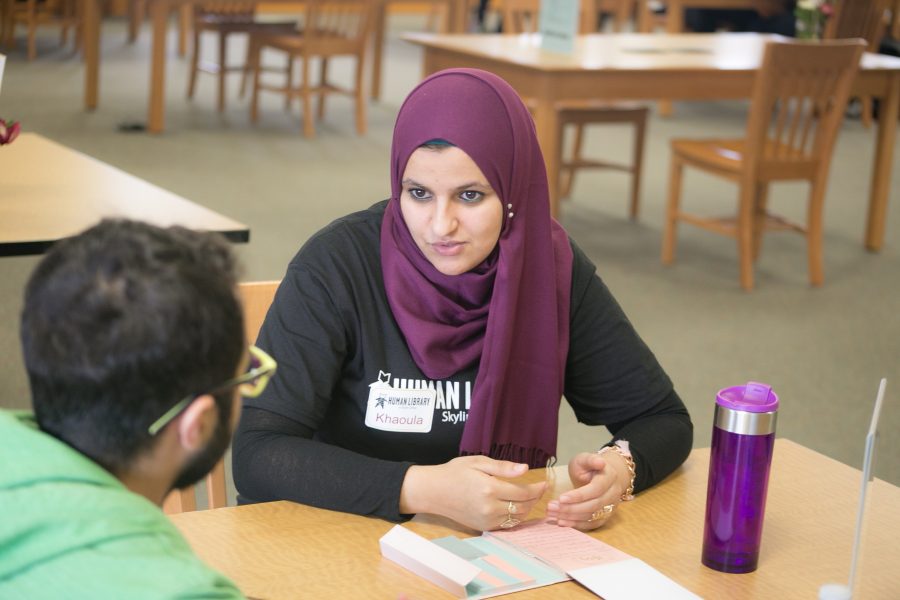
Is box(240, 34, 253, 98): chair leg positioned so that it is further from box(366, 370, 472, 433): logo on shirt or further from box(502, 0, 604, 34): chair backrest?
box(366, 370, 472, 433): logo on shirt

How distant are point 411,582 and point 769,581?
404 mm

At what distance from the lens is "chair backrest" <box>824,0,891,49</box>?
7637mm

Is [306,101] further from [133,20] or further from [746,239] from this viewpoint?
[133,20]

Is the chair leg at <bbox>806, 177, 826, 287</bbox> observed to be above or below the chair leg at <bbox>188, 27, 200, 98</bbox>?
below

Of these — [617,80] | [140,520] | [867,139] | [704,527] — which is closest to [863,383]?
[617,80]

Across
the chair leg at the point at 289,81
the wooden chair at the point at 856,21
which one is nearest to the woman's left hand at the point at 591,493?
the chair leg at the point at 289,81

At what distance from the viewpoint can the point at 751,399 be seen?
130 cm

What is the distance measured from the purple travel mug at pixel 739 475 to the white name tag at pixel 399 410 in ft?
1.53

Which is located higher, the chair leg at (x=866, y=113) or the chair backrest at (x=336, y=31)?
the chair backrest at (x=336, y=31)

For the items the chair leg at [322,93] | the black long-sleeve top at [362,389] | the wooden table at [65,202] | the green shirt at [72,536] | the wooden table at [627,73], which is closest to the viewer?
the green shirt at [72,536]

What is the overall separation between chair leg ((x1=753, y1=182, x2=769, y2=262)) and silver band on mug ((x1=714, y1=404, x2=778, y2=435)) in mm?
3914

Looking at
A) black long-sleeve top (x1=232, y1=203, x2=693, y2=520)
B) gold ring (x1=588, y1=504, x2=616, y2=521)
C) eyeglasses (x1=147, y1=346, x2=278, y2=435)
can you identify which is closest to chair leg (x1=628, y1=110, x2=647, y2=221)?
black long-sleeve top (x1=232, y1=203, x2=693, y2=520)

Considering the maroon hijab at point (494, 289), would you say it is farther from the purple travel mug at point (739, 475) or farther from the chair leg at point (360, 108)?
the chair leg at point (360, 108)

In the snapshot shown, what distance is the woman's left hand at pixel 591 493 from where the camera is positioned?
145 centimetres
